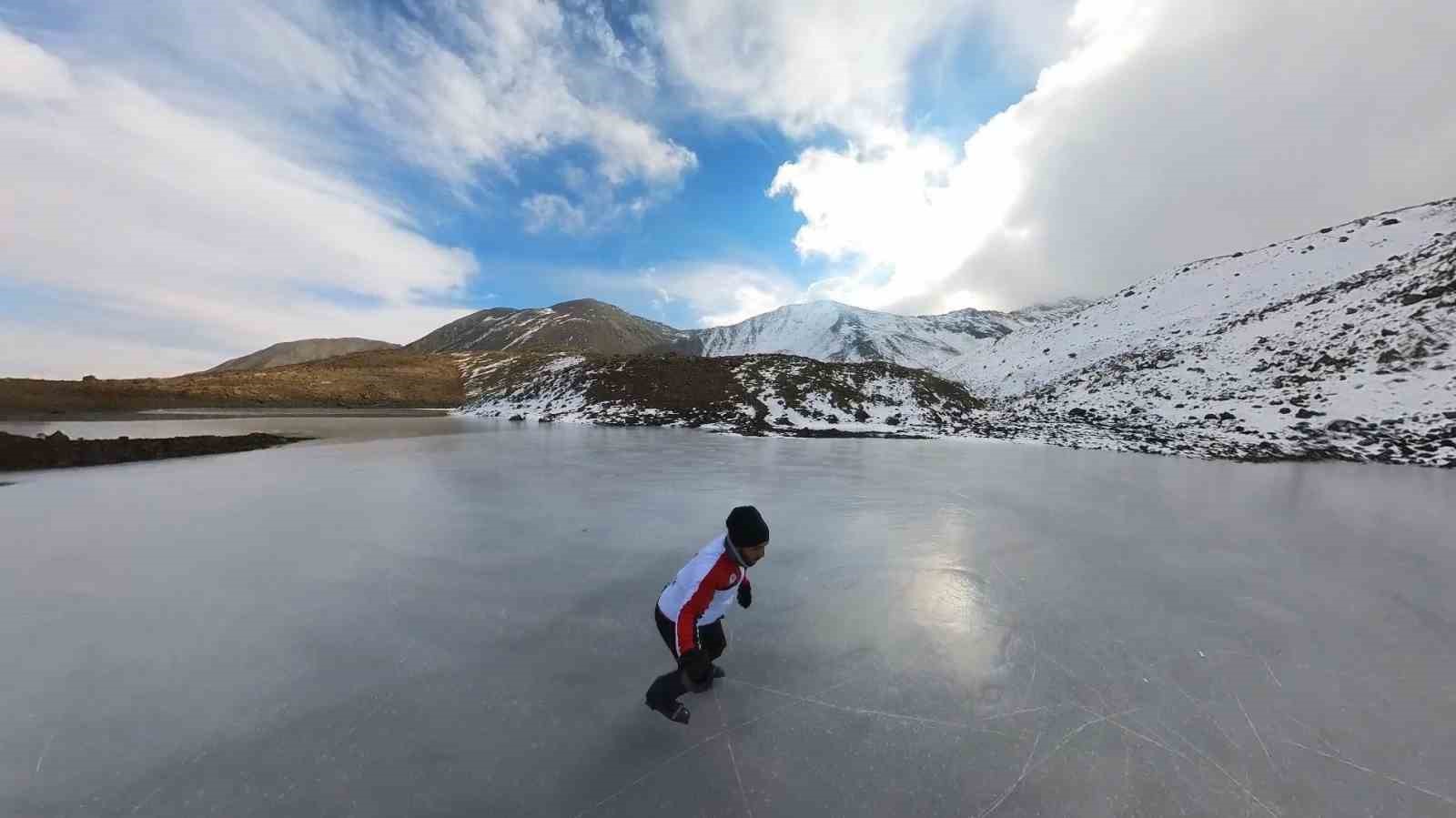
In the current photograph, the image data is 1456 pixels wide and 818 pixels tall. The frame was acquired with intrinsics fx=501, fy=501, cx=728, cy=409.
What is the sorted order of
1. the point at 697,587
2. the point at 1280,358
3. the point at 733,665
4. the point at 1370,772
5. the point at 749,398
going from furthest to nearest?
the point at 749,398 → the point at 1280,358 → the point at 733,665 → the point at 697,587 → the point at 1370,772

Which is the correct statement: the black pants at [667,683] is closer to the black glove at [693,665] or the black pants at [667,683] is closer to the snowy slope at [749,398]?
the black glove at [693,665]

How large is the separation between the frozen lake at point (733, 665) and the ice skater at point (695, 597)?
215mm

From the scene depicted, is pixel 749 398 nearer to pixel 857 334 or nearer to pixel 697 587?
pixel 697 587

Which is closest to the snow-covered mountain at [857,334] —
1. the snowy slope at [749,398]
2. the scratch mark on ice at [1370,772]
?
the snowy slope at [749,398]

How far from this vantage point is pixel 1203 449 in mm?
17766

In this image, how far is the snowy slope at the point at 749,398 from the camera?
28.1 m

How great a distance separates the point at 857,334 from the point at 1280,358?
90064 millimetres

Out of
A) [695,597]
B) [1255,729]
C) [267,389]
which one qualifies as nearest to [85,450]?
[695,597]

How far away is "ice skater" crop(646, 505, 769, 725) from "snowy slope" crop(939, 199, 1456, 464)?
21.3 metres

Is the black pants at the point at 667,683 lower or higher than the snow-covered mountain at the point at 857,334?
lower

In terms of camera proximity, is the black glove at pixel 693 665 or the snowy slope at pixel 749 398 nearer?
the black glove at pixel 693 665

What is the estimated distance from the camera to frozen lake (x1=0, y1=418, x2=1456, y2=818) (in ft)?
8.92

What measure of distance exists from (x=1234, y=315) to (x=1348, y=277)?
17.8 feet

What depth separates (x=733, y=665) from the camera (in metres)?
3.94
